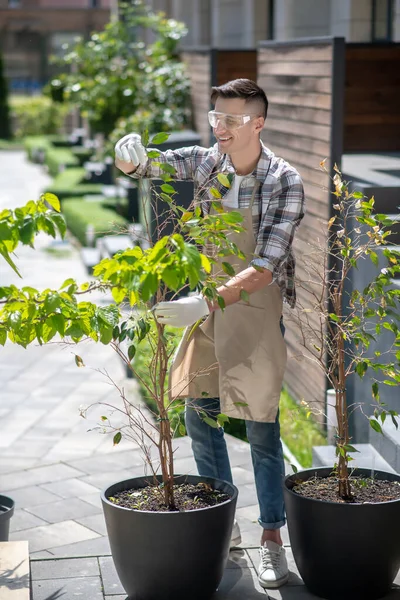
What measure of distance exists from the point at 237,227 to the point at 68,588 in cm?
149

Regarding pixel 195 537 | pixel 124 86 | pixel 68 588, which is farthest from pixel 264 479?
pixel 124 86

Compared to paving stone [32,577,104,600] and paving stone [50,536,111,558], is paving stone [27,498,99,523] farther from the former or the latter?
paving stone [32,577,104,600]

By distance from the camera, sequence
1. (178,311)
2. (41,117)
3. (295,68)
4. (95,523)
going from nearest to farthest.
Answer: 1. (178,311)
2. (95,523)
3. (295,68)
4. (41,117)

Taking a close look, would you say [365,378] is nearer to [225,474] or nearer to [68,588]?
[225,474]

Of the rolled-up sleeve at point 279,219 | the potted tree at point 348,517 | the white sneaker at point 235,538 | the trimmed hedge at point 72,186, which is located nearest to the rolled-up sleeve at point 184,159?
the rolled-up sleeve at point 279,219

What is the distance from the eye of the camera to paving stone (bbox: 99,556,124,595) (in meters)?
3.61

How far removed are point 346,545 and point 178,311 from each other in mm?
1004

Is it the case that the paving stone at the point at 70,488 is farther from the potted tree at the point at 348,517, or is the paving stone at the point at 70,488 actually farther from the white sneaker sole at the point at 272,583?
the potted tree at the point at 348,517

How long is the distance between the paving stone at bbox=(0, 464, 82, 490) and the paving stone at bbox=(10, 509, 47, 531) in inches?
15.7

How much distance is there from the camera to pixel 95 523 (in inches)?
179

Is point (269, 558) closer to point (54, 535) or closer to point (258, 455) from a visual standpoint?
point (258, 455)

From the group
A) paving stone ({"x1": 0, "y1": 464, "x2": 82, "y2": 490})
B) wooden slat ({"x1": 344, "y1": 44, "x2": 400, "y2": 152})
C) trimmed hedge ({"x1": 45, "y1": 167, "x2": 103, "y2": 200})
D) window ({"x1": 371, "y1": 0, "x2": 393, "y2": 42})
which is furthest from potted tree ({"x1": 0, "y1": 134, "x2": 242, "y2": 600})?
trimmed hedge ({"x1": 45, "y1": 167, "x2": 103, "y2": 200})

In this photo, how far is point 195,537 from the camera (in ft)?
10.8

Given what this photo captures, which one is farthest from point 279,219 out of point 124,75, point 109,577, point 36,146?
point 36,146
